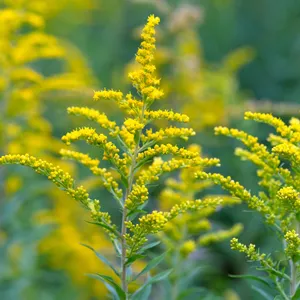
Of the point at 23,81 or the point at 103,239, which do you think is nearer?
the point at 23,81

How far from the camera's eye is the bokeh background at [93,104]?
4.39 metres

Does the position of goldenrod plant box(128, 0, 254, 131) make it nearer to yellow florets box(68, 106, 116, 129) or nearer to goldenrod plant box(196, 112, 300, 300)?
goldenrod plant box(196, 112, 300, 300)

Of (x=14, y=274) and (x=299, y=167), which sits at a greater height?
(x=14, y=274)

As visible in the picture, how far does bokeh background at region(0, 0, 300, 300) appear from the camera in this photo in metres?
4.39

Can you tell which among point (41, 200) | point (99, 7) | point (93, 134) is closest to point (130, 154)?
point (93, 134)

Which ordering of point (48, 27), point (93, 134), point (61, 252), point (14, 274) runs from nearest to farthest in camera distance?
point (93, 134)
point (14, 274)
point (61, 252)
point (48, 27)

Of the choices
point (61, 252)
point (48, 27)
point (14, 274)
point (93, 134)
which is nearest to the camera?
point (93, 134)

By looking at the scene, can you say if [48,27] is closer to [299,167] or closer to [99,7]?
[99,7]

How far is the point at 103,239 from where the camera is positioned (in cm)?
520

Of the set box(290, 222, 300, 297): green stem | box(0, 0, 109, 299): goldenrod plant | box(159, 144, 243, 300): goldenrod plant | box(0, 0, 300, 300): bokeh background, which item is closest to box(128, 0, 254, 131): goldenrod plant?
box(0, 0, 300, 300): bokeh background

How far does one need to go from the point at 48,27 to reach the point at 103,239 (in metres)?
4.22

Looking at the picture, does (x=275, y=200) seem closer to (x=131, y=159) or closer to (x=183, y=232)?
(x=131, y=159)

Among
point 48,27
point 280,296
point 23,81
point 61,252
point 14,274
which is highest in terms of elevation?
point 48,27

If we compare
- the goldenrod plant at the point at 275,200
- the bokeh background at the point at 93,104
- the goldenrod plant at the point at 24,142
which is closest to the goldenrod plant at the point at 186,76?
the bokeh background at the point at 93,104
